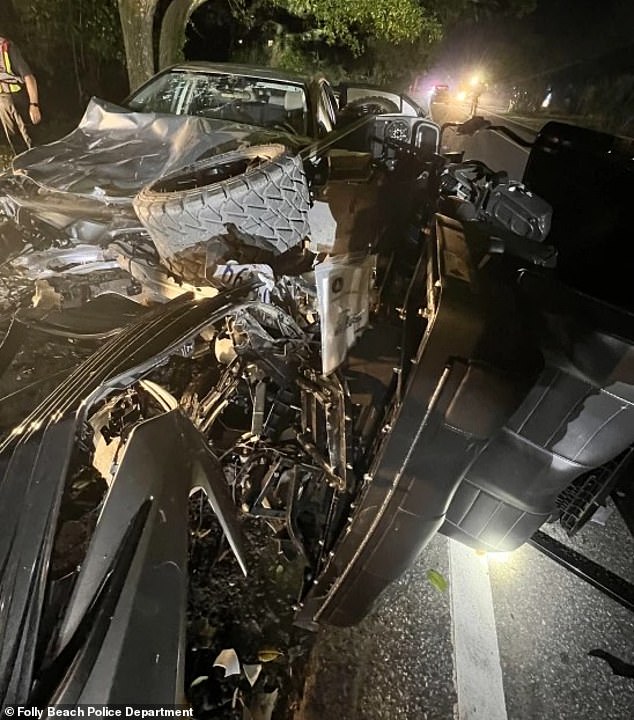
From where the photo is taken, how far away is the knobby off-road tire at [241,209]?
2.18 m

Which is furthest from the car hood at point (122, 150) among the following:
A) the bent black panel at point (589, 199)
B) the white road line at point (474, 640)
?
the white road line at point (474, 640)

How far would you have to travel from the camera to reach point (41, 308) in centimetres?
273

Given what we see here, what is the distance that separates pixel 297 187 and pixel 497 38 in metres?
31.8

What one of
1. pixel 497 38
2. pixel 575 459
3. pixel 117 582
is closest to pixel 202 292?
pixel 117 582

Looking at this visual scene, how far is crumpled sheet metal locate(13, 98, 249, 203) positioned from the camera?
2.87 m

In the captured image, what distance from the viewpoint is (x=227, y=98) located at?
13.2ft

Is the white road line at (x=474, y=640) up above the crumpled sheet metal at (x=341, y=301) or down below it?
below

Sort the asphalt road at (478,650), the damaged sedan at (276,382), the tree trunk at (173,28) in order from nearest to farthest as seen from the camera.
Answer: the damaged sedan at (276,382)
the asphalt road at (478,650)
the tree trunk at (173,28)

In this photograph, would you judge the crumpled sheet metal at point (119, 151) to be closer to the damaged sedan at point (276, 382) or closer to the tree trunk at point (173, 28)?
the damaged sedan at point (276, 382)

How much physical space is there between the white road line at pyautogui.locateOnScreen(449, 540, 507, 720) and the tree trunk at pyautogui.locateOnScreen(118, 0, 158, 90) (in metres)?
8.43

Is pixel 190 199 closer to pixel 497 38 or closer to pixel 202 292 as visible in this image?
pixel 202 292

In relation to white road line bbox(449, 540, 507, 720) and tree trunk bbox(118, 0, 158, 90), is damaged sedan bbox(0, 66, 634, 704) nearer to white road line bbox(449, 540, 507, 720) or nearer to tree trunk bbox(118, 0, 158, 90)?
white road line bbox(449, 540, 507, 720)

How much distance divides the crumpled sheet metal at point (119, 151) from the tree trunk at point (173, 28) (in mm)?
5221

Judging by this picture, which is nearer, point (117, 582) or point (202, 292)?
point (117, 582)
